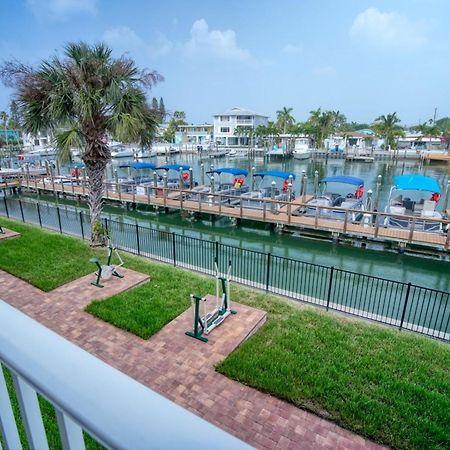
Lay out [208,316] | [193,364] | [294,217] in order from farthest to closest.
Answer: [294,217], [208,316], [193,364]

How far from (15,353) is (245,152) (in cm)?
6784

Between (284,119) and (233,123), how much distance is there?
1175 cm

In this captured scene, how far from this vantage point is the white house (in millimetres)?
75438

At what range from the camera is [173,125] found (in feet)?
286

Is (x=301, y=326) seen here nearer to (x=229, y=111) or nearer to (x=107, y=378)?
(x=107, y=378)

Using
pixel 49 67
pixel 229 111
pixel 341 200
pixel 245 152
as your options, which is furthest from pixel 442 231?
pixel 229 111

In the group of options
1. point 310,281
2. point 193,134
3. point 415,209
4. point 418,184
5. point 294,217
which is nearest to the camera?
point 310,281

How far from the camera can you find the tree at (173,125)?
258ft

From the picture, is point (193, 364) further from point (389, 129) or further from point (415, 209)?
point (389, 129)

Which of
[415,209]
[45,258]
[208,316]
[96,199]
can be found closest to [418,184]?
[415,209]

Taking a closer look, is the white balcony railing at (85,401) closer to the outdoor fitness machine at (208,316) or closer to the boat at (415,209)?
the outdoor fitness machine at (208,316)

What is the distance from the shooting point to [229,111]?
76312mm

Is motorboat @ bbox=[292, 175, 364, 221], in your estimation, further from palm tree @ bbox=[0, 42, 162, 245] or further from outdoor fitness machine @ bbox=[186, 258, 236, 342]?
outdoor fitness machine @ bbox=[186, 258, 236, 342]

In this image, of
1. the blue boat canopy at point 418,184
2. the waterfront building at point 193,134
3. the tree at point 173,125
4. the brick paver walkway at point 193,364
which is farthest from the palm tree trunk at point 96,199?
the waterfront building at point 193,134
